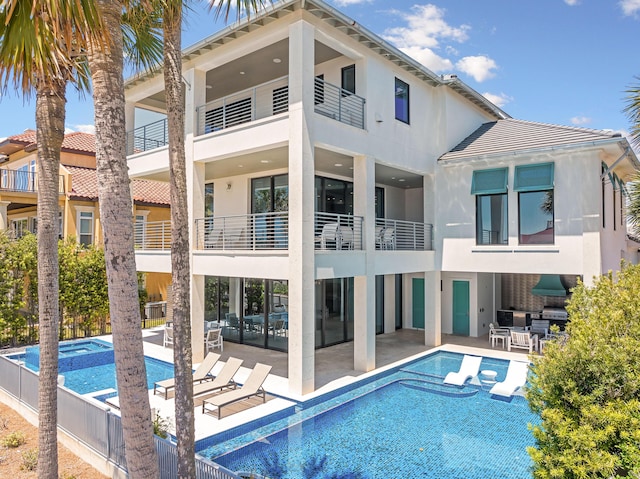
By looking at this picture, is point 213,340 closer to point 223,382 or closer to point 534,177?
point 223,382

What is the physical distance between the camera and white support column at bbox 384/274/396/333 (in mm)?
23953

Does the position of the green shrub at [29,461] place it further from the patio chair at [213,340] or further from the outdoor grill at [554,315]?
the outdoor grill at [554,315]

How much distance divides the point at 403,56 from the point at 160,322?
20.5 m

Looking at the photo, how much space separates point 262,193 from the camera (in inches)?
810

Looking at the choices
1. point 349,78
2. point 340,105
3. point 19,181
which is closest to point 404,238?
point 340,105

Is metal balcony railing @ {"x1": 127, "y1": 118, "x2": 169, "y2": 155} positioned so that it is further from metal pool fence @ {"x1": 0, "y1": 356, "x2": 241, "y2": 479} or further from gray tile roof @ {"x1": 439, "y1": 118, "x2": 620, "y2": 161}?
gray tile roof @ {"x1": 439, "y1": 118, "x2": 620, "y2": 161}

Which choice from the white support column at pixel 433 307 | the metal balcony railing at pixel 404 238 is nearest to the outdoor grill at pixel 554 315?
the white support column at pixel 433 307

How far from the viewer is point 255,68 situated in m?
18.3

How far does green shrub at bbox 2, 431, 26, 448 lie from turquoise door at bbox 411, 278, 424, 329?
19387 millimetres

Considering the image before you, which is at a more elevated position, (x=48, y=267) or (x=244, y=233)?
(x=244, y=233)

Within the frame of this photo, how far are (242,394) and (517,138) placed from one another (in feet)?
53.0

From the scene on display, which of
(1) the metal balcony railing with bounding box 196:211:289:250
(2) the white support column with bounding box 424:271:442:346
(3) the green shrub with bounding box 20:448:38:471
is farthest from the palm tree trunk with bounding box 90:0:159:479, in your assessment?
(2) the white support column with bounding box 424:271:442:346

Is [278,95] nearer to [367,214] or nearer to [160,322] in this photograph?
[367,214]

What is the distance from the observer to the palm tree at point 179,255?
258 inches
